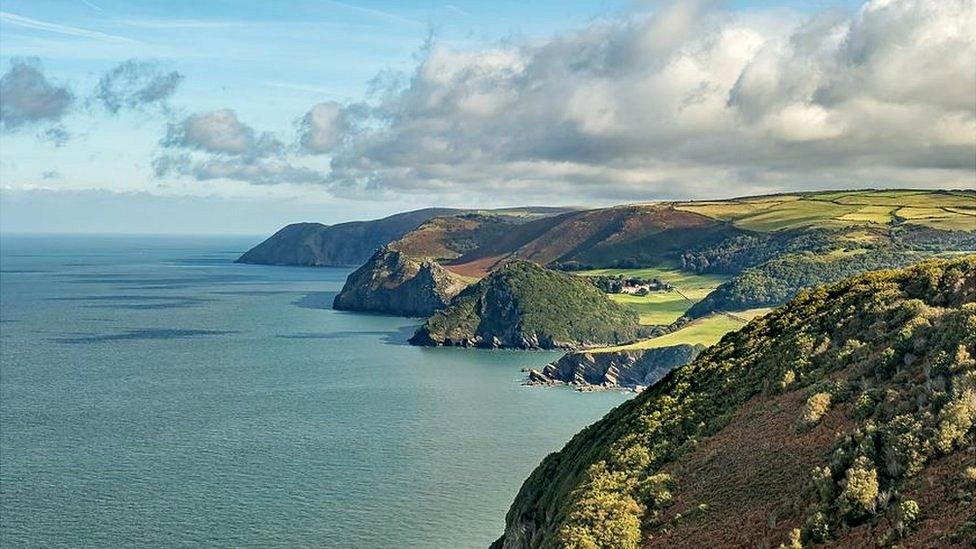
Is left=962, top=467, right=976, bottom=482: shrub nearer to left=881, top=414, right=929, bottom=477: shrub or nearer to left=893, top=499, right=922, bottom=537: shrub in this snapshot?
left=893, top=499, right=922, bottom=537: shrub

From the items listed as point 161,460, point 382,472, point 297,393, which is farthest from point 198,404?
point 382,472

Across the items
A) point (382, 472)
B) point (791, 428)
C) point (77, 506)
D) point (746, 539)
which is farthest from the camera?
point (382, 472)

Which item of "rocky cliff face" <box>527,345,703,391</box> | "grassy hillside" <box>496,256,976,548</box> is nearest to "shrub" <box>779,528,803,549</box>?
"grassy hillside" <box>496,256,976,548</box>

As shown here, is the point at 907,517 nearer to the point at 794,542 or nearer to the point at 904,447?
the point at 794,542

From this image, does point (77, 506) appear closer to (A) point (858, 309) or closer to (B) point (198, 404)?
(B) point (198, 404)

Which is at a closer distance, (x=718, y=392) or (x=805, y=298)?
(x=718, y=392)

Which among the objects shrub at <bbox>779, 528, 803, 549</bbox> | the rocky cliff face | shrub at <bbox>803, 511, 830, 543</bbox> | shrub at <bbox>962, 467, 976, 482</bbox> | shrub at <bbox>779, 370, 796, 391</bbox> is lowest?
the rocky cliff face

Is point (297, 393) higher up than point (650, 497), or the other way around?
point (650, 497)
